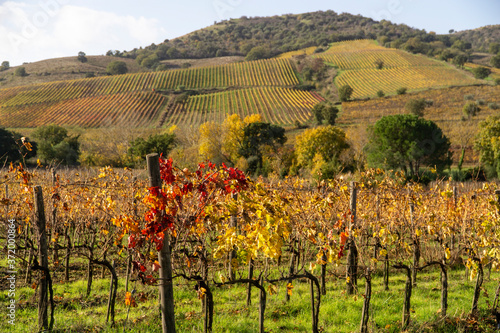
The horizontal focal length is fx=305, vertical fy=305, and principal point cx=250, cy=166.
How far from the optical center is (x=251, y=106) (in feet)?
204

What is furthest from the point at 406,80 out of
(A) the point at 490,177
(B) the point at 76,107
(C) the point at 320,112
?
(B) the point at 76,107

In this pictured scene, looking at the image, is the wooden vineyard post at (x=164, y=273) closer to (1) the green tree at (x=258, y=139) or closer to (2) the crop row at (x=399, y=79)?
(1) the green tree at (x=258, y=139)

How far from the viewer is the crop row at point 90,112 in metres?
54.8

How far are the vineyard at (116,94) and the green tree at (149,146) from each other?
824 inches

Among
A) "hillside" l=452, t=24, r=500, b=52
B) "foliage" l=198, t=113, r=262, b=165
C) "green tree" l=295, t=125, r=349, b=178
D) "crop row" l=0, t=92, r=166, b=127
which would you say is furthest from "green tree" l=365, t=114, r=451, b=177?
"hillside" l=452, t=24, r=500, b=52

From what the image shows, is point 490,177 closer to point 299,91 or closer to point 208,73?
point 299,91

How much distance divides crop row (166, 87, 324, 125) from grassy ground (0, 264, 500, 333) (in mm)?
46921

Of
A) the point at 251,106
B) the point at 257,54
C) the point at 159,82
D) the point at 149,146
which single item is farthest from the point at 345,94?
the point at 257,54

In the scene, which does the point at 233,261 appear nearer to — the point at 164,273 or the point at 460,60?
the point at 164,273

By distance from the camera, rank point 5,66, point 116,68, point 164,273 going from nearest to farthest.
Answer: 1. point 164,273
2. point 116,68
3. point 5,66

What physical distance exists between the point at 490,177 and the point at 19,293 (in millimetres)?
32995

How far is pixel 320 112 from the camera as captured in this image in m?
48.3

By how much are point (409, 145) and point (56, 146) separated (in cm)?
3505

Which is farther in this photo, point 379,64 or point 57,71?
point 57,71
